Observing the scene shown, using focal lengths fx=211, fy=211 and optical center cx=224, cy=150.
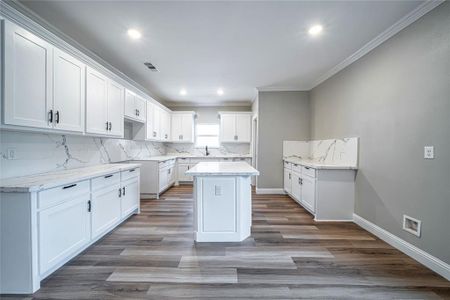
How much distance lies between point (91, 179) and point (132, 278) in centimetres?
118

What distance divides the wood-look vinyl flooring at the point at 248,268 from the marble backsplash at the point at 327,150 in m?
1.12

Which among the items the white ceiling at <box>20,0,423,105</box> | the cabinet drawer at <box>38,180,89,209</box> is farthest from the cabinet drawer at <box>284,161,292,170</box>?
the cabinet drawer at <box>38,180,89,209</box>

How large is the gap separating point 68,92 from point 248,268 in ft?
8.96

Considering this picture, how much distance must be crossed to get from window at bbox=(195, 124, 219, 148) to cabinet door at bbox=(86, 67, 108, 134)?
3.96 m

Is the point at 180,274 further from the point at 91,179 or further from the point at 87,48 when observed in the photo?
the point at 87,48

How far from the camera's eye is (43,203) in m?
1.77

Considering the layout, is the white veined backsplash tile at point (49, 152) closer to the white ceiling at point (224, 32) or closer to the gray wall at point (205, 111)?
the white ceiling at point (224, 32)

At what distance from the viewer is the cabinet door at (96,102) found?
2.74 meters

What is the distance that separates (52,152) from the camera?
254cm

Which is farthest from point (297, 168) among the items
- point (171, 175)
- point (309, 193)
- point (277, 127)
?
point (171, 175)

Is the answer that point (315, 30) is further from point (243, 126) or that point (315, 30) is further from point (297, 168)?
point (243, 126)

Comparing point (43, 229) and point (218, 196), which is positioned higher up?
point (218, 196)

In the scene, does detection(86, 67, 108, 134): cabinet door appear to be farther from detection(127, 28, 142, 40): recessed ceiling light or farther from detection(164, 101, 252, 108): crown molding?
detection(164, 101, 252, 108): crown molding

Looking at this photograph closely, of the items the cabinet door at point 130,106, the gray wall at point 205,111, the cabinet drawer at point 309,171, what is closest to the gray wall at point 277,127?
the cabinet drawer at point 309,171
